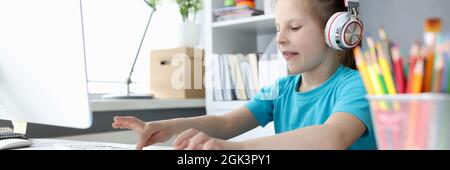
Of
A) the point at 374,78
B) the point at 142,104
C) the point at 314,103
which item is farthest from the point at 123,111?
the point at 374,78

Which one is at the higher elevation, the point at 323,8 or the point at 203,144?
the point at 323,8

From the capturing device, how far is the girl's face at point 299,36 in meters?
0.93

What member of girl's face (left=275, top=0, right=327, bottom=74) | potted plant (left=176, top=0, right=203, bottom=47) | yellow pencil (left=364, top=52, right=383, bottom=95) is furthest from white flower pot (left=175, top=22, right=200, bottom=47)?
yellow pencil (left=364, top=52, right=383, bottom=95)

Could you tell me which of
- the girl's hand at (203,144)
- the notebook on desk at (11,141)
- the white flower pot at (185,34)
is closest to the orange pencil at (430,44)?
the girl's hand at (203,144)

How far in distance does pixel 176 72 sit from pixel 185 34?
0.28m

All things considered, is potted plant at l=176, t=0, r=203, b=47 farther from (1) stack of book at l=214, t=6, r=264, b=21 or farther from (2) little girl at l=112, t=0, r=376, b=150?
(2) little girl at l=112, t=0, r=376, b=150

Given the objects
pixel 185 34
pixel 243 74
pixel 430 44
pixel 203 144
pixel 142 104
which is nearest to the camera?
pixel 430 44

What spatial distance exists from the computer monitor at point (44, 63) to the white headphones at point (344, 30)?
43 centimetres

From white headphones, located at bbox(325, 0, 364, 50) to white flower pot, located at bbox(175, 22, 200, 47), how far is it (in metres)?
1.47

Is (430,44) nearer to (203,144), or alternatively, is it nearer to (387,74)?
(387,74)

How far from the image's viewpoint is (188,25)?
2203 millimetres

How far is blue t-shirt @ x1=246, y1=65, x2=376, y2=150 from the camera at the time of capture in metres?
0.71
